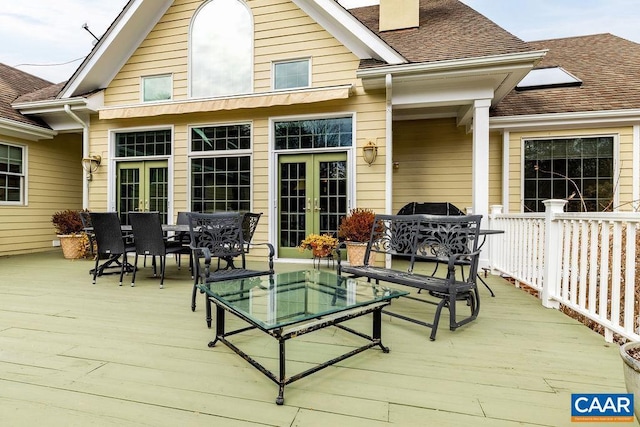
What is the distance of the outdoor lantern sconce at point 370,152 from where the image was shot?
538 centimetres

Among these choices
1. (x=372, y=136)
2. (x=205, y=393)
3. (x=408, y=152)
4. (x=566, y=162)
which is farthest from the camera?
(x=408, y=152)

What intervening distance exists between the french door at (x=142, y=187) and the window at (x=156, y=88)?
1.27 metres

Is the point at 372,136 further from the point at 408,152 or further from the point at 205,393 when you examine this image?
the point at 205,393

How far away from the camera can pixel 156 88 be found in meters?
6.51

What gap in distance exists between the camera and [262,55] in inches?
235

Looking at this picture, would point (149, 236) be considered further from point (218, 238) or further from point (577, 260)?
point (577, 260)

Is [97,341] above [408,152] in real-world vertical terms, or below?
below

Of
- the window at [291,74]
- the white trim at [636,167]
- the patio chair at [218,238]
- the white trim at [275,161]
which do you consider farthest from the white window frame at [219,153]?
the white trim at [636,167]

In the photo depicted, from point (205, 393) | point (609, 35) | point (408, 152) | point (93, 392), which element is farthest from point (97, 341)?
point (609, 35)

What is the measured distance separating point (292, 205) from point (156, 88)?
3.65 meters

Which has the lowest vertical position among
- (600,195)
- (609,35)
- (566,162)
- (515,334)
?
(515,334)

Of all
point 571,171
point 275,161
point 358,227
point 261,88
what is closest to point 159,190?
point 275,161

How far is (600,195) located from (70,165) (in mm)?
11885

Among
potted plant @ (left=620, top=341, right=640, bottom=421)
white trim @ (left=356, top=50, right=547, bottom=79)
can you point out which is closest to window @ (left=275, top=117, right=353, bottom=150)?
white trim @ (left=356, top=50, right=547, bottom=79)
